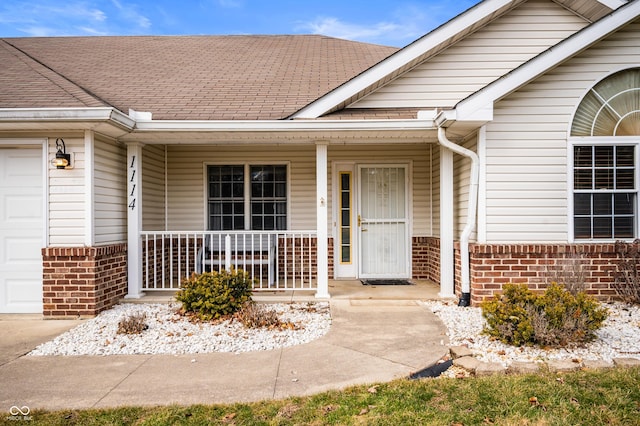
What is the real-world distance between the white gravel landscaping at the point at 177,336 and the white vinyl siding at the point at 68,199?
1.21 meters

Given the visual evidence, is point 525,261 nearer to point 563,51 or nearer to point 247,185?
point 563,51

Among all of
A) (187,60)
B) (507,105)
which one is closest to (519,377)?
(507,105)

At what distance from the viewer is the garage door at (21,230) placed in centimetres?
621

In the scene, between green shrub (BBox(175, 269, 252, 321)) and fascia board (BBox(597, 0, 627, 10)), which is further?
fascia board (BBox(597, 0, 627, 10))

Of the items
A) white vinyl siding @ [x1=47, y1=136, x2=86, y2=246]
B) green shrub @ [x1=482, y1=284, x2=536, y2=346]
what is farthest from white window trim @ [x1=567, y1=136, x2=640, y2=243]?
white vinyl siding @ [x1=47, y1=136, x2=86, y2=246]

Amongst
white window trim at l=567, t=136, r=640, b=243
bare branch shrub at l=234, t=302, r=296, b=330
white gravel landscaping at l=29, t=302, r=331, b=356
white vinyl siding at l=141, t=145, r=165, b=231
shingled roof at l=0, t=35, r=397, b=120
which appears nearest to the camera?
white gravel landscaping at l=29, t=302, r=331, b=356

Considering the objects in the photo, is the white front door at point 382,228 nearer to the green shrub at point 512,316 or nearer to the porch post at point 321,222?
the porch post at point 321,222

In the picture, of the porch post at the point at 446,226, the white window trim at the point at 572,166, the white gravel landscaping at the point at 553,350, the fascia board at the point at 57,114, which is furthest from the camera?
the porch post at the point at 446,226

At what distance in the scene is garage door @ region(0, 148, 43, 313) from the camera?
6207 millimetres

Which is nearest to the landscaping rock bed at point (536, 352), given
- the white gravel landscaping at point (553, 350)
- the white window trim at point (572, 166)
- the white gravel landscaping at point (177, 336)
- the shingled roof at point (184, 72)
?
the white gravel landscaping at point (553, 350)

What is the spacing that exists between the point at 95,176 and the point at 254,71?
13.0ft

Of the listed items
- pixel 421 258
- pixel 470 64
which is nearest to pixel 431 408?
pixel 421 258

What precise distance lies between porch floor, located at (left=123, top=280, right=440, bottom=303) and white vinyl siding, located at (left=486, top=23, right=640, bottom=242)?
164 centimetres

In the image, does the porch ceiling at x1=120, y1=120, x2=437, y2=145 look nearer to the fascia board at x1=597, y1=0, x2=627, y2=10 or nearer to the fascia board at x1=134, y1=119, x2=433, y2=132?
the fascia board at x1=134, y1=119, x2=433, y2=132
